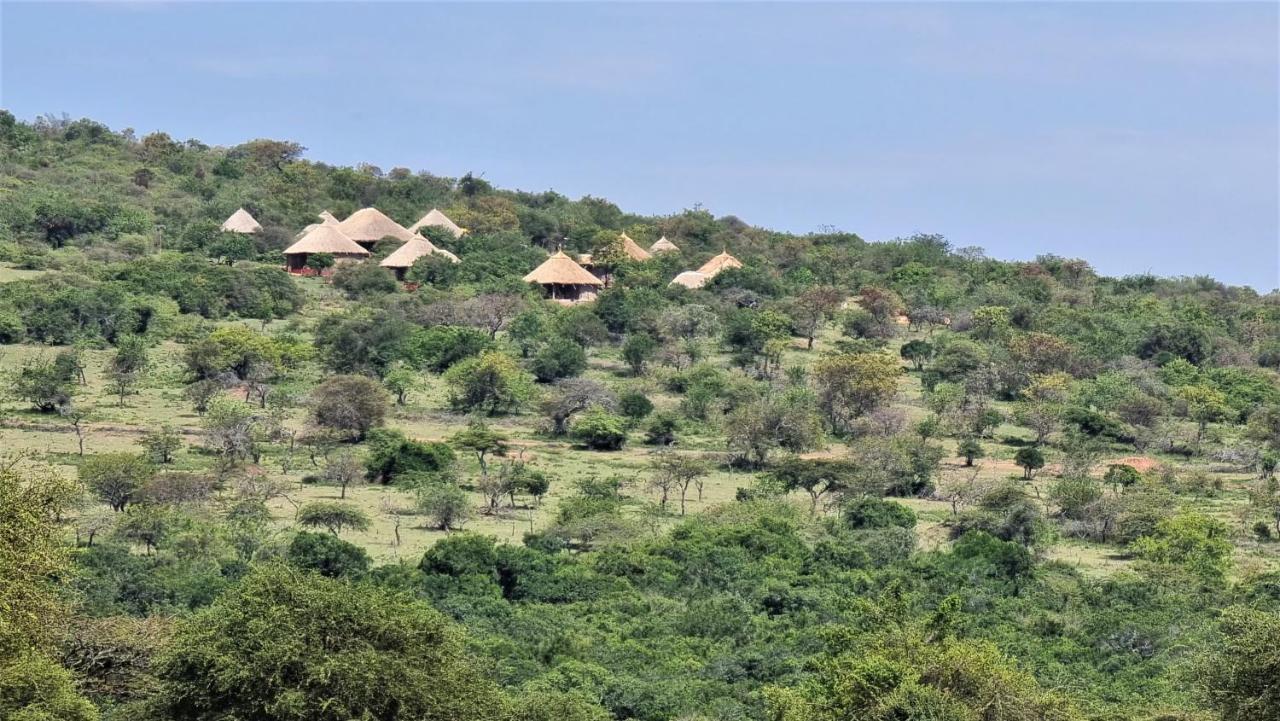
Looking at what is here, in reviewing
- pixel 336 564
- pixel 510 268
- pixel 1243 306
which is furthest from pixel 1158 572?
pixel 1243 306

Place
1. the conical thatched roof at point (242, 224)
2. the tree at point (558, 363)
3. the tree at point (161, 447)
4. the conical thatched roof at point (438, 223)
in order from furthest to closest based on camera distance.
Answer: the conical thatched roof at point (438, 223)
the conical thatched roof at point (242, 224)
the tree at point (558, 363)
the tree at point (161, 447)

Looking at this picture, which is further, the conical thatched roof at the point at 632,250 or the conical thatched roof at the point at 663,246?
the conical thatched roof at the point at 663,246

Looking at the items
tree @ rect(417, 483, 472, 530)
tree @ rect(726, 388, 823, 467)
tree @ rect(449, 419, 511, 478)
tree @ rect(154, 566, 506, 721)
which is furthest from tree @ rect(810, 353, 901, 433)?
tree @ rect(154, 566, 506, 721)

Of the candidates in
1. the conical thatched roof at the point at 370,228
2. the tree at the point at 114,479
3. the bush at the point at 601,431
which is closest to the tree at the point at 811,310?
the bush at the point at 601,431

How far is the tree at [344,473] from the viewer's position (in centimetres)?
3909

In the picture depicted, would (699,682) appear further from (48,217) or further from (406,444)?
(48,217)

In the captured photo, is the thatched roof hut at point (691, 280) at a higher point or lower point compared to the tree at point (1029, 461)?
higher

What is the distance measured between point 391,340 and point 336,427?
849 centimetres

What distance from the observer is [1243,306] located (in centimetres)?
7619

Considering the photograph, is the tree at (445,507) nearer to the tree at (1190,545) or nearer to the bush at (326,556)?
the bush at (326,556)

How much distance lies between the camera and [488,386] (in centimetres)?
4841

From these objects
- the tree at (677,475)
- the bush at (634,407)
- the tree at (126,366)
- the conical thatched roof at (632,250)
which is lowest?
the tree at (677,475)

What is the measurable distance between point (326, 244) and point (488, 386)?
2245cm

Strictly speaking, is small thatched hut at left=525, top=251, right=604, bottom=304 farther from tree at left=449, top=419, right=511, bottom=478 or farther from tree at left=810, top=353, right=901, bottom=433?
tree at left=449, top=419, right=511, bottom=478
